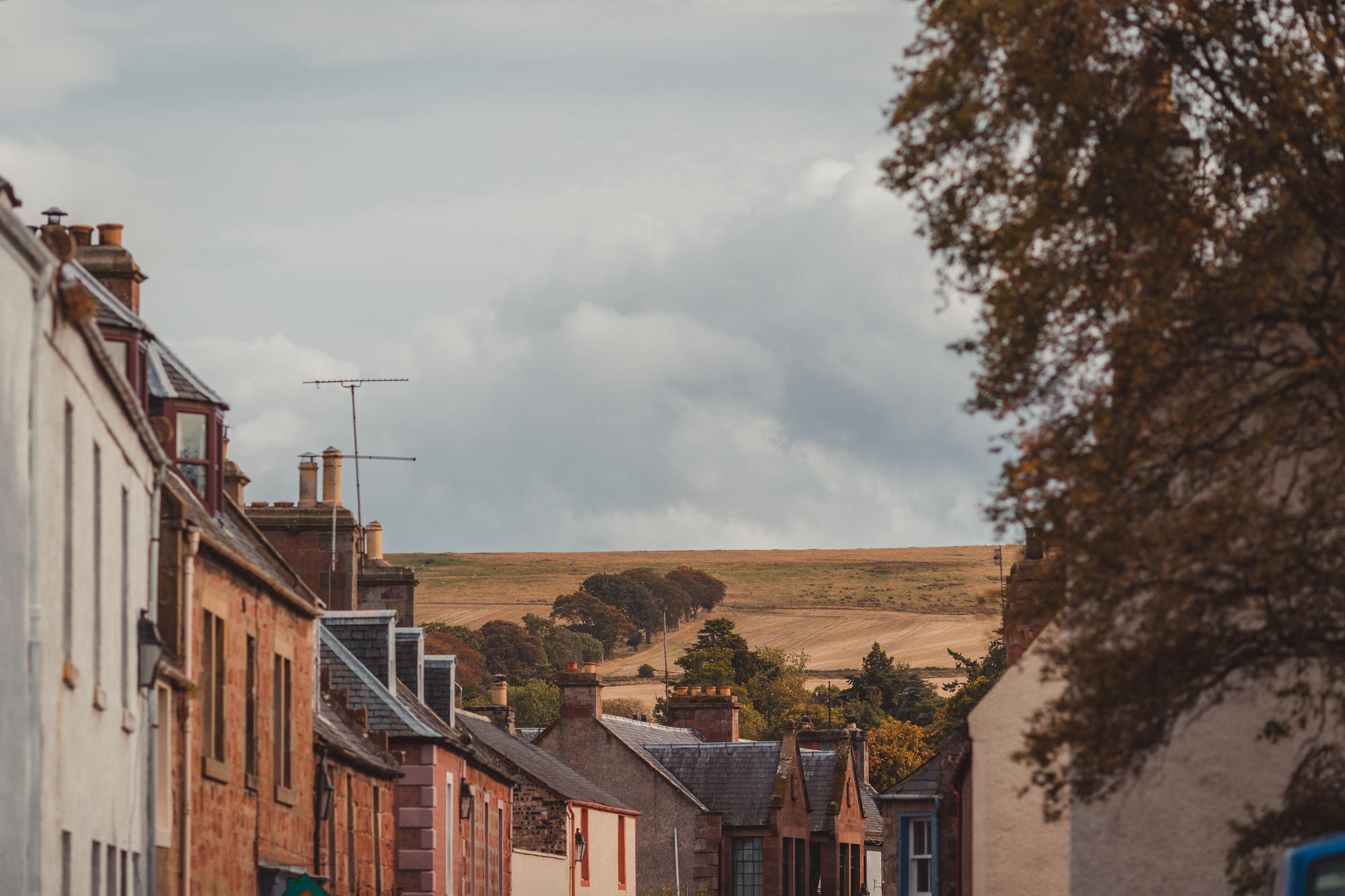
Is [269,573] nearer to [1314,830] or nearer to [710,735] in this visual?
[1314,830]

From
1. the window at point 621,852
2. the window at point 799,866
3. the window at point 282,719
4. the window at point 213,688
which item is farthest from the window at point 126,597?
the window at point 799,866

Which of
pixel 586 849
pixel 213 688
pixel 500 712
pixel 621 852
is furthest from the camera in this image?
pixel 500 712

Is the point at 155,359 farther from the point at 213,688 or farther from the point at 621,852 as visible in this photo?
the point at 621,852

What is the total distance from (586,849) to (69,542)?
1368 inches

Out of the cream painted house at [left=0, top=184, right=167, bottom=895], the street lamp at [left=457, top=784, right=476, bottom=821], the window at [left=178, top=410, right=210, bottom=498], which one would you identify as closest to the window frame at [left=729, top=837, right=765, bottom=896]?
the street lamp at [left=457, top=784, right=476, bottom=821]

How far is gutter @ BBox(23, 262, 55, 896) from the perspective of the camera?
13.0m

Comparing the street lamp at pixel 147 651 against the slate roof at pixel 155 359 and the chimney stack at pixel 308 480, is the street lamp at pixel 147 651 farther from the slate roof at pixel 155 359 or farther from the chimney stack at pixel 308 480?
the chimney stack at pixel 308 480

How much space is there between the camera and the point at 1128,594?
12250 millimetres

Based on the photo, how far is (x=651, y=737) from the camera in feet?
216

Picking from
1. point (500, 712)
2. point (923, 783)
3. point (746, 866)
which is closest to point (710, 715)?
point (746, 866)

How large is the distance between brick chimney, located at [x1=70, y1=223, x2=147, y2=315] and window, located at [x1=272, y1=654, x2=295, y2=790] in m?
4.94

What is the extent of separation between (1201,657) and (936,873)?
28.1m

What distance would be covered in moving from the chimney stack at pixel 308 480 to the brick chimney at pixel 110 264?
477 inches

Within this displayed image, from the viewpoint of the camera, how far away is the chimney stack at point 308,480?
36125 millimetres
